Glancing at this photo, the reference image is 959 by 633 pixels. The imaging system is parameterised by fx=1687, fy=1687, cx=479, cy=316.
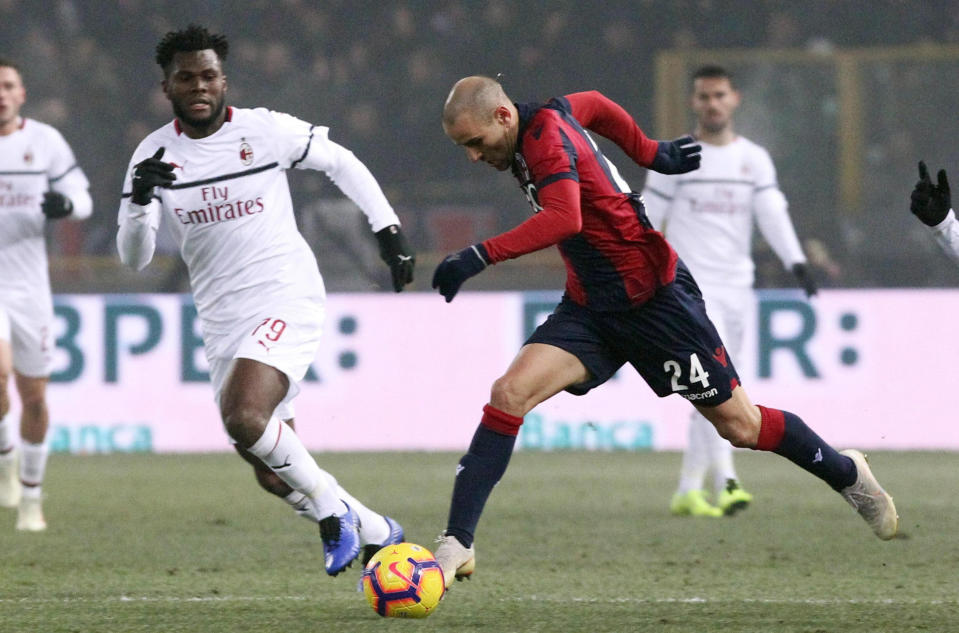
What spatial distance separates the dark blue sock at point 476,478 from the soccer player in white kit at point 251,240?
560 mm

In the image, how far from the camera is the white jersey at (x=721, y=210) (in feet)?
28.8

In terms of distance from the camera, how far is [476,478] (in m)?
5.36

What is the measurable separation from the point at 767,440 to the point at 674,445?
6.22 meters

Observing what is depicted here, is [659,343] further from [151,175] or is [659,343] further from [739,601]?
[151,175]

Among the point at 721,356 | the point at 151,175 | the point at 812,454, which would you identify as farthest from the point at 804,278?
the point at 151,175

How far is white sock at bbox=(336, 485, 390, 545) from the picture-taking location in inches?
235

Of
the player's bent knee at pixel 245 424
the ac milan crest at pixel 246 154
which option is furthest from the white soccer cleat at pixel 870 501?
the ac milan crest at pixel 246 154

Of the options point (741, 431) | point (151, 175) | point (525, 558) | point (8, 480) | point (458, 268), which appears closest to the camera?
point (458, 268)

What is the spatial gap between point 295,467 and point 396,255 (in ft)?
2.65

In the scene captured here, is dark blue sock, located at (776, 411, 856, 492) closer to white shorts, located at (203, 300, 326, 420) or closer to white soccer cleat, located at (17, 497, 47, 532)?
white shorts, located at (203, 300, 326, 420)

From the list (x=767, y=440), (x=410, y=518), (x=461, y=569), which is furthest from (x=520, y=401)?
(x=410, y=518)

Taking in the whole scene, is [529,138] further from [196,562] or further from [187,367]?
[187,367]

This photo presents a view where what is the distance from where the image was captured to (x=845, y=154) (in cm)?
1265

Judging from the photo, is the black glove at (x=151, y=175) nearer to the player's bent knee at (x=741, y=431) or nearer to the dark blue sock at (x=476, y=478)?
the dark blue sock at (x=476, y=478)
